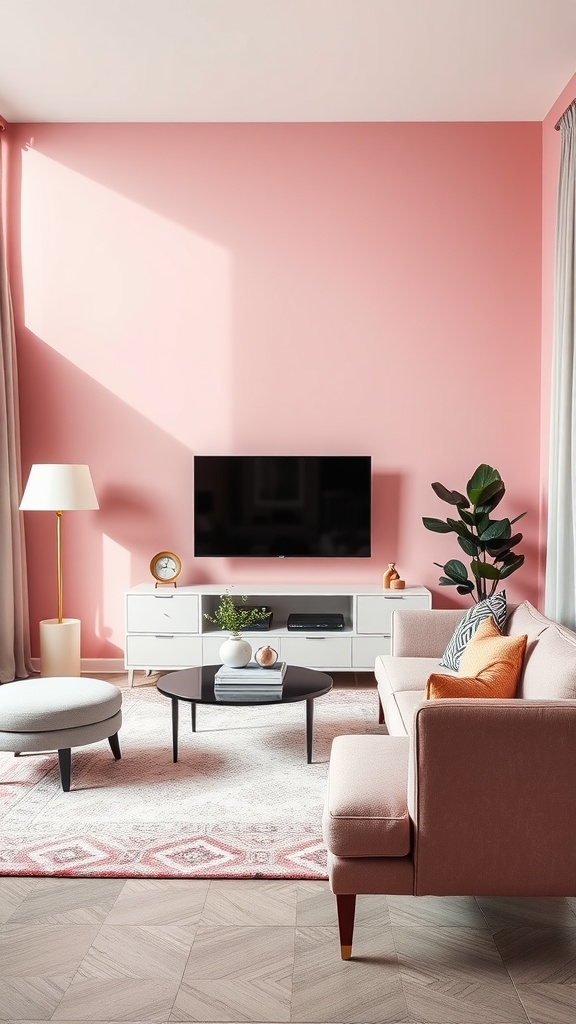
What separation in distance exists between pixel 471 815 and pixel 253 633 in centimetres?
303

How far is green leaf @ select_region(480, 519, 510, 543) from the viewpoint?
4902 mm

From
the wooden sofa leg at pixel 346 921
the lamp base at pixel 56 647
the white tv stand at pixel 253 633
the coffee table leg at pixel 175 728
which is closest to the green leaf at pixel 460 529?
the white tv stand at pixel 253 633

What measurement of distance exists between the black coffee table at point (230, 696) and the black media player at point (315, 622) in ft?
3.40

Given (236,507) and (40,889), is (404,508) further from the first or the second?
(40,889)

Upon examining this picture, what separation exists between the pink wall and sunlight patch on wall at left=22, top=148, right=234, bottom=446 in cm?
1

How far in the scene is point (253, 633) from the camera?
5.11m

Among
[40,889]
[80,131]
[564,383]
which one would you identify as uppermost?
[80,131]

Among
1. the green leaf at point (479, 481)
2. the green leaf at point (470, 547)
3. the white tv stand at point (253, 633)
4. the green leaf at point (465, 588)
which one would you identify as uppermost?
the green leaf at point (479, 481)

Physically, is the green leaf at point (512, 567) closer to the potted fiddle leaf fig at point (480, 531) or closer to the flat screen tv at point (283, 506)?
the potted fiddle leaf fig at point (480, 531)

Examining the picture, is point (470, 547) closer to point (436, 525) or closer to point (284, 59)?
point (436, 525)

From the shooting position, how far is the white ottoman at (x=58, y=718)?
333 cm

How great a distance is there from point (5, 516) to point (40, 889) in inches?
119

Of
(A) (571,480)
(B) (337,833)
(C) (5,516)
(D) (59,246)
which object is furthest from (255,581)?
(B) (337,833)

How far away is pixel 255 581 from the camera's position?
5.56 m
